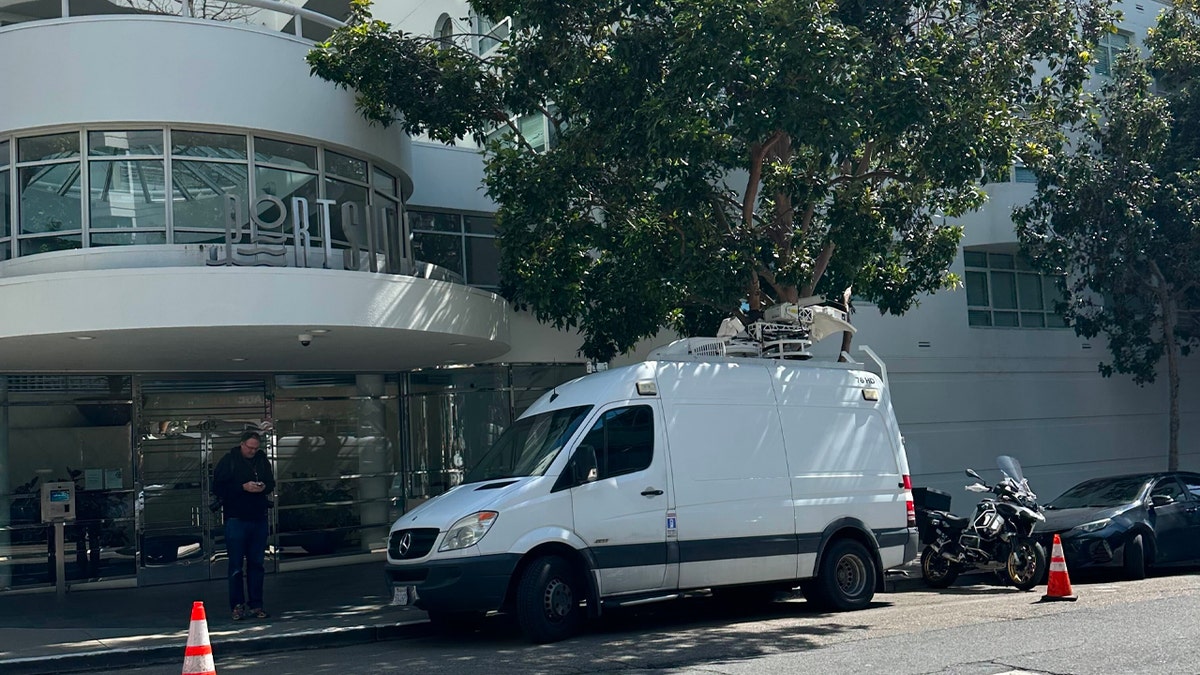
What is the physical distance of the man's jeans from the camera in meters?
11.6

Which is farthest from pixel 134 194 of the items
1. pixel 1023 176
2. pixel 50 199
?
pixel 1023 176

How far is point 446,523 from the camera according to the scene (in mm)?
9828

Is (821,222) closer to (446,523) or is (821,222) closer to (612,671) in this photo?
(446,523)

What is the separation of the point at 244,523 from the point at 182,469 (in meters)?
4.63

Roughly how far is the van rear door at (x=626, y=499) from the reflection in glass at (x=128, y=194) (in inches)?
248

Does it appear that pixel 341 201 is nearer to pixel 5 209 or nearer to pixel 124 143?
pixel 124 143

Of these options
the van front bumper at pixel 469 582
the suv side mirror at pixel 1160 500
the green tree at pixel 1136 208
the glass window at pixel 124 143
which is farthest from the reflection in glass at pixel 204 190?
the green tree at pixel 1136 208

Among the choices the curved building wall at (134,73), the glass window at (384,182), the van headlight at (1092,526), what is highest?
the curved building wall at (134,73)

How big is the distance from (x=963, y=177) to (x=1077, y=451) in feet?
41.7

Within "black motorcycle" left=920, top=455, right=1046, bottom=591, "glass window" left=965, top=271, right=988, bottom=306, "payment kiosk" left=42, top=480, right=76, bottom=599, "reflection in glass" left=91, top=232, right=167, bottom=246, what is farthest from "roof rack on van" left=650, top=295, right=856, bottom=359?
"glass window" left=965, top=271, right=988, bottom=306

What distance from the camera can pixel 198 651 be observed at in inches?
269

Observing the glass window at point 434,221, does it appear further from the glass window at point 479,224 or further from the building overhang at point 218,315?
the building overhang at point 218,315

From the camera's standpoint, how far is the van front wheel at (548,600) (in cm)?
974

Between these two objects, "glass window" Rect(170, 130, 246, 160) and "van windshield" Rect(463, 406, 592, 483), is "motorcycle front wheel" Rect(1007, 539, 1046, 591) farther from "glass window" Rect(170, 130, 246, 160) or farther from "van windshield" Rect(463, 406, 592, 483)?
"glass window" Rect(170, 130, 246, 160)
